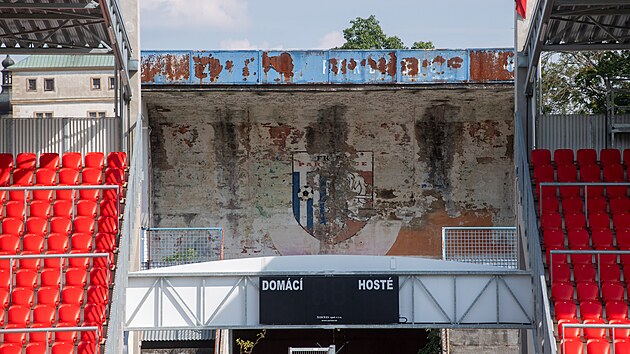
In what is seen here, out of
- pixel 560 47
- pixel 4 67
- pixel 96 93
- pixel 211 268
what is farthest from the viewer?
pixel 4 67

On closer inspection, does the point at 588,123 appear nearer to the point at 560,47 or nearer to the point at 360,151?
the point at 560,47

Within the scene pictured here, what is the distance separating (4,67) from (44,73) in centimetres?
678

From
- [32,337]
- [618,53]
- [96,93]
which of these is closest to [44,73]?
[96,93]

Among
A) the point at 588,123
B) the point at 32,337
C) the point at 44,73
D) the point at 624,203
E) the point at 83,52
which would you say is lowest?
the point at 32,337

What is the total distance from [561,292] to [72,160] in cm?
926

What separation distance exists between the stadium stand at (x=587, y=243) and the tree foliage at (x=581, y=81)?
14160 millimetres

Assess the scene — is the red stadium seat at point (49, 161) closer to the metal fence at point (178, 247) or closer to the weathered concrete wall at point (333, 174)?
the metal fence at point (178, 247)

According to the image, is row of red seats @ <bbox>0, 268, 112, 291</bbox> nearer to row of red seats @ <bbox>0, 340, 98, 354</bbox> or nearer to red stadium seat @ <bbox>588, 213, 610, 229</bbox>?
row of red seats @ <bbox>0, 340, 98, 354</bbox>

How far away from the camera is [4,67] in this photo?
239ft

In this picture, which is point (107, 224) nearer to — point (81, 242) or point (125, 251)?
point (81, 242)

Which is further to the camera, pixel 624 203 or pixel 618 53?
pixel 618 53

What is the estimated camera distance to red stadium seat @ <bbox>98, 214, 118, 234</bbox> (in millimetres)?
17266

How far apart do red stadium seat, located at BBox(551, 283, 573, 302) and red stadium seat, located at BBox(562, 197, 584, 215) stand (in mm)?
2169

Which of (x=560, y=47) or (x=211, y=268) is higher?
(x=560, y=47)
